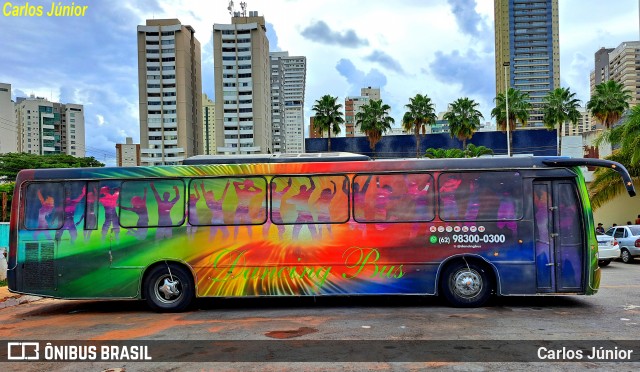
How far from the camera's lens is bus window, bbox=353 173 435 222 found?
10.4m

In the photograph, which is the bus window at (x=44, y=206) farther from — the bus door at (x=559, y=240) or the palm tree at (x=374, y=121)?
the palm tree at (x=374, y=121)

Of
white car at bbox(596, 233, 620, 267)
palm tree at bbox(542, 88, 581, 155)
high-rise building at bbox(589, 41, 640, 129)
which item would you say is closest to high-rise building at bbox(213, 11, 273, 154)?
palm tree at bbox(542, 88, 581, 155)

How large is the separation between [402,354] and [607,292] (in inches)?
295

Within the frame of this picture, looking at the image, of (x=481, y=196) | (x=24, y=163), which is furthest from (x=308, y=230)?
(x=24, y=163)

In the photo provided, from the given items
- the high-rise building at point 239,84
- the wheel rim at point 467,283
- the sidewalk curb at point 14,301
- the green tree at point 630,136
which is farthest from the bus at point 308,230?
the high-rise building at point 239,84

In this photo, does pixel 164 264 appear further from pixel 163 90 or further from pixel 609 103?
pixel 163 90

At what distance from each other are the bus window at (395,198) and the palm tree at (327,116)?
51.4 meters

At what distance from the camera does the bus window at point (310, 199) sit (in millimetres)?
10445

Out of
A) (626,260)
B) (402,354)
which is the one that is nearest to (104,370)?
(402,354)

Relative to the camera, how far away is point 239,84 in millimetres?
134750

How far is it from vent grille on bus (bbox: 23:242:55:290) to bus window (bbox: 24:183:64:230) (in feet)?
1.26

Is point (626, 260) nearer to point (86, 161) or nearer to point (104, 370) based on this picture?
point (104, 370)

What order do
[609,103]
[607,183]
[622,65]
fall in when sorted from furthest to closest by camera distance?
Result: 1. [622,65]
2. [609,103]
3. [607,183]

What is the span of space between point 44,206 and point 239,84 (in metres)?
127
